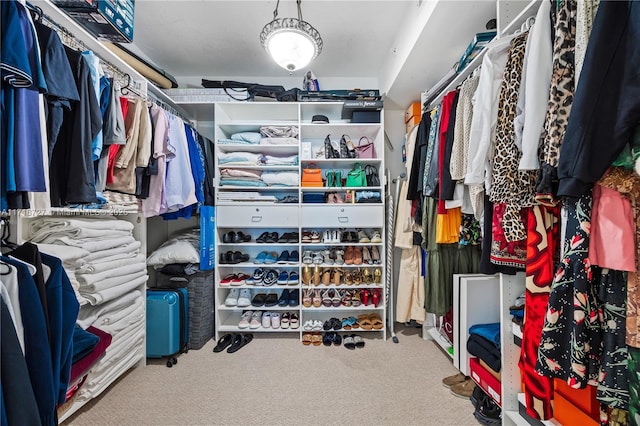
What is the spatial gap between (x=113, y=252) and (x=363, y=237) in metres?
1.79

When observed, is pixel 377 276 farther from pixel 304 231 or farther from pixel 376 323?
pixel 304 231

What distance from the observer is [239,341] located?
2127mm

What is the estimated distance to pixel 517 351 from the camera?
1207 mm

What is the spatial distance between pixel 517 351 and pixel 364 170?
162 cm

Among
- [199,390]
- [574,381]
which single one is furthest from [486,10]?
[199,390]

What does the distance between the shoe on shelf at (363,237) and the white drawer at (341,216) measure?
0.13m

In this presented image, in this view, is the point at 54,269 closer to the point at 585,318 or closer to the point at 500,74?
the point at 585,318

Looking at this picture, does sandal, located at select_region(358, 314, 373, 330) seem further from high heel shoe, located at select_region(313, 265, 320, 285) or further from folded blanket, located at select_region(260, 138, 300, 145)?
folded blanket, located at select_region(260, 138, 300, 145)

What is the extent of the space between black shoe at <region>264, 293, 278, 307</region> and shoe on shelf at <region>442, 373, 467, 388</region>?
4.46 feet

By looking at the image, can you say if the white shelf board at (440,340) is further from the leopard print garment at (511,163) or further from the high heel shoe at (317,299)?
the leopard print garment at (511,163)

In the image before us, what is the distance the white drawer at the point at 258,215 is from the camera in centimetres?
224

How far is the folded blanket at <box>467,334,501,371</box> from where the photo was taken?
4.27 feet

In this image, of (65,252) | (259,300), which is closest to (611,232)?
(65,252)

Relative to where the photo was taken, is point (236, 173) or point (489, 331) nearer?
point (489, 331)
